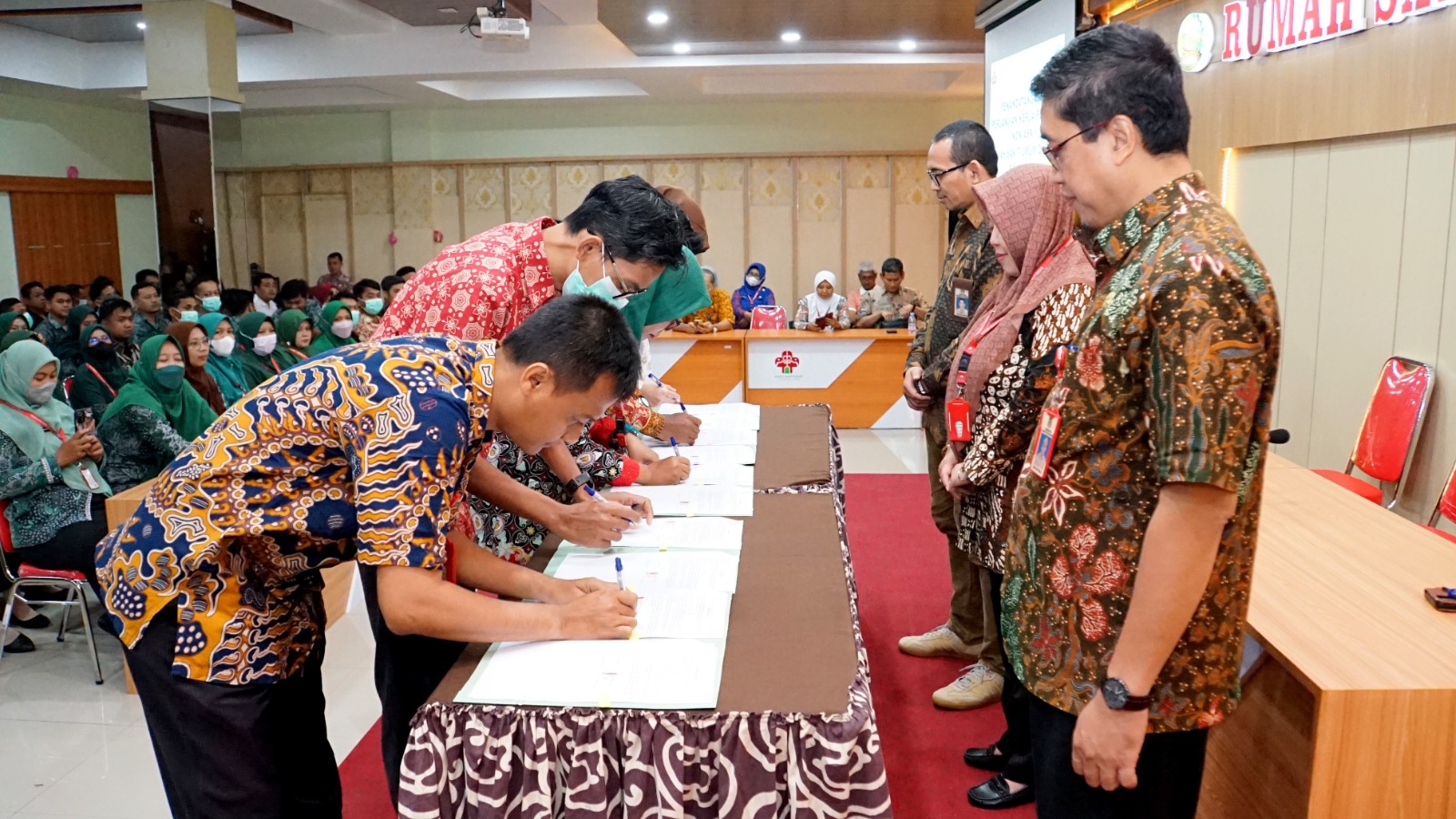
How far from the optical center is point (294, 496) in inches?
55.7

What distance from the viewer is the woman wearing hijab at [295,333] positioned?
6.24 metres

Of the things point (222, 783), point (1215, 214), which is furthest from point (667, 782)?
point (1215, 214)

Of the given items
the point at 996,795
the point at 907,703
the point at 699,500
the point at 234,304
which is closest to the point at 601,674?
the point at 699,500

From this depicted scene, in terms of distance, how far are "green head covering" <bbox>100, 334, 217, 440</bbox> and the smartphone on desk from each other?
12.5 ft

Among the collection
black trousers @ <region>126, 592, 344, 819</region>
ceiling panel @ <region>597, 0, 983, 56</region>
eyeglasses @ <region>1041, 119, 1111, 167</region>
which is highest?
ceiling panel @ <region>597, 0, 983, 56</region>

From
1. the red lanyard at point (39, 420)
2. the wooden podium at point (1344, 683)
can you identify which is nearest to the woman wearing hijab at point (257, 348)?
the red lanyard at point (39, 420)

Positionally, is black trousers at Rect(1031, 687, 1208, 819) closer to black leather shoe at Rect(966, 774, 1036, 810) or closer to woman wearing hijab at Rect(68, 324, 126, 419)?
black leather shoe at Rect(966, 774, 1036, 810)

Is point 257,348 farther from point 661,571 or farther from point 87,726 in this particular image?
point 661,571

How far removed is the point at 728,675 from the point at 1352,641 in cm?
106

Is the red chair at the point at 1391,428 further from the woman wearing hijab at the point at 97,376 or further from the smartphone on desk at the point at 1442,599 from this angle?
the woman wearing hijab at the point at 97,376

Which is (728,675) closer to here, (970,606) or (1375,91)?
(970,606)

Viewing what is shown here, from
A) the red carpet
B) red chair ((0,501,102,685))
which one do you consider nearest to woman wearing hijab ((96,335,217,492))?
red chair ((0,501,102,685))

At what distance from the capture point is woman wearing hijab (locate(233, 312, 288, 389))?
5.55m

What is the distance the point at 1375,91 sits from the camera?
11.9ft
